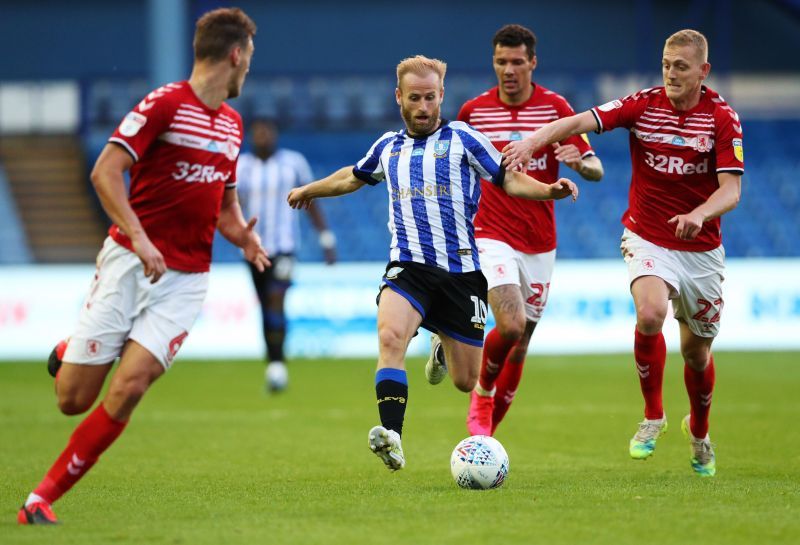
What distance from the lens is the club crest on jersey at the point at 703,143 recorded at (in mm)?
7492

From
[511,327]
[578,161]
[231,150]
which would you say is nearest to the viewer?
[231,150]

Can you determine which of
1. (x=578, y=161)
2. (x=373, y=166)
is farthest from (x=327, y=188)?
(x=578, y=161)

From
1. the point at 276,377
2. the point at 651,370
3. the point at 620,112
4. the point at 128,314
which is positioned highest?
the point at 620,112

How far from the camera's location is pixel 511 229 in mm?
8422

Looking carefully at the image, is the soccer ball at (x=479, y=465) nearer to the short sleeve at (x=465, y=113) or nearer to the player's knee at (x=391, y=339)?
the player's knee at (x=391, y=339)

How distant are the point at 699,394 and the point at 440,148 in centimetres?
226

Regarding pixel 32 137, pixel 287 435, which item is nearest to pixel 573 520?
pixel 287 435

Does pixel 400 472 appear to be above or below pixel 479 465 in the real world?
below

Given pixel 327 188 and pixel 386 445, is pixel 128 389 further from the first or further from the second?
pixel 327 188

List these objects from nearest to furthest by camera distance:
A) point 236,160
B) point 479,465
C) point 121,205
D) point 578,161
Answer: point 121,205
point 236,160
point 479,465
point 578,161

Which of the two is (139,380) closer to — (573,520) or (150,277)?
(150,277)

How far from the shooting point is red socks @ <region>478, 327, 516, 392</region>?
8219 mm

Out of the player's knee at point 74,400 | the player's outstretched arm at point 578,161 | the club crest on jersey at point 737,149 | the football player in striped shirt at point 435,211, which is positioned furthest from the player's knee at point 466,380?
the player's knee at point 74,400

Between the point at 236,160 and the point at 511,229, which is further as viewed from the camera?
the point at 511,229
